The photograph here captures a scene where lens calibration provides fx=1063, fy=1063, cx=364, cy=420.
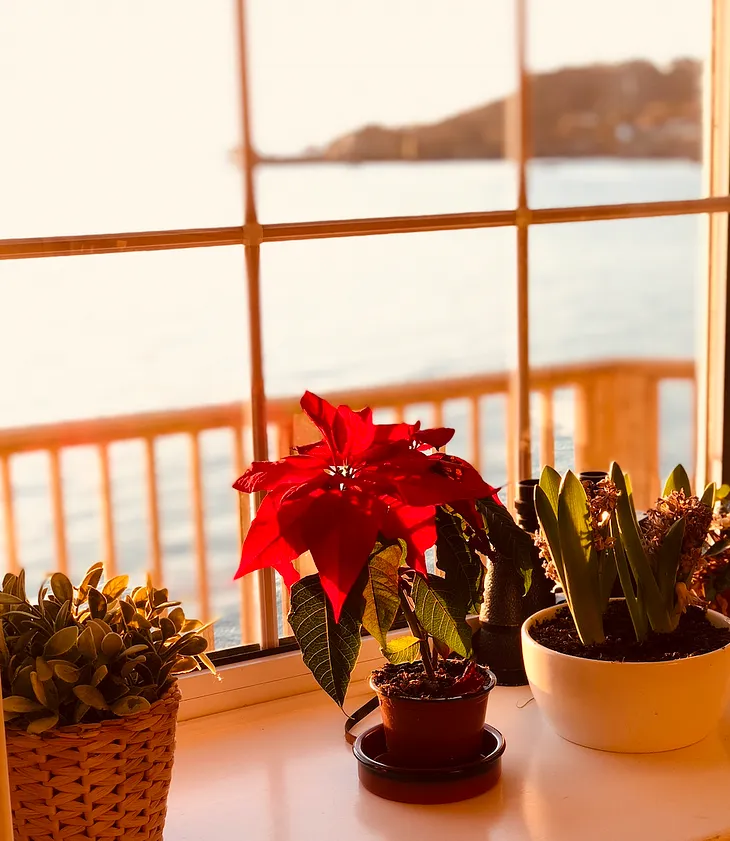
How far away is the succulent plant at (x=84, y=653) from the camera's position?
885mm

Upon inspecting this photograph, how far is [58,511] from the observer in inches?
84.3

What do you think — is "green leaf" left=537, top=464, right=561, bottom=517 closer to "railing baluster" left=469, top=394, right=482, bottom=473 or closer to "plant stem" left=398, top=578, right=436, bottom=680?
"plant stem" left=398, top=578, right=436, bottom=680

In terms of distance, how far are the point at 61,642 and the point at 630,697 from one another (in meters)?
0.61

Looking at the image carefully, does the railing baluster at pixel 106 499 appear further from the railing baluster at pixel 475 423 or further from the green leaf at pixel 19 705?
the green leaf at pixel 19 705

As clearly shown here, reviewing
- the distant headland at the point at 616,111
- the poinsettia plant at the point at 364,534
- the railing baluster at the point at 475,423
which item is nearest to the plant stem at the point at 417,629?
the poinsettia plant at the point at 364,534

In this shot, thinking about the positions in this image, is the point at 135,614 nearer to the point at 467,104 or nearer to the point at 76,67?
the point at 76,67

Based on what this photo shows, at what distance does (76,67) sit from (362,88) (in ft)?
1.88

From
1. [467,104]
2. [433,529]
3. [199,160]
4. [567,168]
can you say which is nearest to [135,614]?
[433,529]

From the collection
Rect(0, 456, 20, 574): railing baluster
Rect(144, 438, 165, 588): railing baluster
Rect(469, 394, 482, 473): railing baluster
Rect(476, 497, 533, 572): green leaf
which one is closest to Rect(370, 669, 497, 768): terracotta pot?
Rect(476, 497, 533, 572): green leaf

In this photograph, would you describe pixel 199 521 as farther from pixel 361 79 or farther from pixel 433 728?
pixel 433 728

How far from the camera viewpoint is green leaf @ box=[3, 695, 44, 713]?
2.82 ft

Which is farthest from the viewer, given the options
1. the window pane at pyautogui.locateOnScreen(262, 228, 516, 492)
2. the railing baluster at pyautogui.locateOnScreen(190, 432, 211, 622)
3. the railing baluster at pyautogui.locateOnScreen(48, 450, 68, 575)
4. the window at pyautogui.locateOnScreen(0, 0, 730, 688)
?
the window pane at pyautogui.locateOnScreen(262, 228, 516, 492)

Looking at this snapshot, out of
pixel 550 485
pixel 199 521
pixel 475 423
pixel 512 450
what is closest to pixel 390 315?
pixel 475 423

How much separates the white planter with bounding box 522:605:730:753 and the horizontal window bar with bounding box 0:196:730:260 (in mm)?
539
